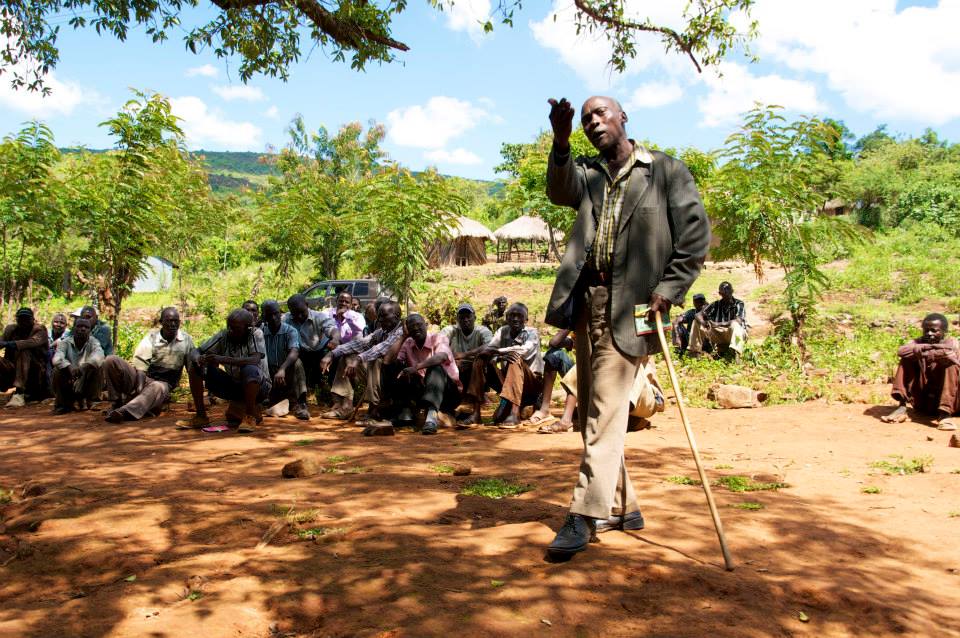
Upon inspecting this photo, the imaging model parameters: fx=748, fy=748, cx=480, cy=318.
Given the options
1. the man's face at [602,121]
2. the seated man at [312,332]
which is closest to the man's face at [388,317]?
the seated man at [312,332]

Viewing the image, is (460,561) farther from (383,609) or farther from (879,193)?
(879,193)

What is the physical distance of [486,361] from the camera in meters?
7.76

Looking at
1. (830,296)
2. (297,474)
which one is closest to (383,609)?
(297,474)

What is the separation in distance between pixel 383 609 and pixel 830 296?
15.5 metres

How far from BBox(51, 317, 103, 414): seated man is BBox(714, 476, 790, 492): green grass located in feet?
23.1

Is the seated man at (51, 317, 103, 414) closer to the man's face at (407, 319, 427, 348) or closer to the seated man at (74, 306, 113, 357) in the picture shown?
the seated man at (74, 306, 113, 357)

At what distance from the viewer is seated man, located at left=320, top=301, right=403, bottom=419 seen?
757cm

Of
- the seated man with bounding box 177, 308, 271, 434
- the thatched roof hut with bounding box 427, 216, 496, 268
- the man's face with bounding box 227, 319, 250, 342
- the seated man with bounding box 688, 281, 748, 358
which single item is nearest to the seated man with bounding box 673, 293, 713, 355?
the seated man with bounding box 688, 281, 748, 358

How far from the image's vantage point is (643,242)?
332 centimetres

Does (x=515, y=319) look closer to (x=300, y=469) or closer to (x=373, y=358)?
(x=373, y=358)

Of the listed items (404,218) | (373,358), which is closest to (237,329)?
(373,358)

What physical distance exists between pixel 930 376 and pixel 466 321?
4531mm

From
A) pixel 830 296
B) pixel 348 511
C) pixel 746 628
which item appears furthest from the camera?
pixel 830 296

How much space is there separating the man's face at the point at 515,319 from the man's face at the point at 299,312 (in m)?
2.50
